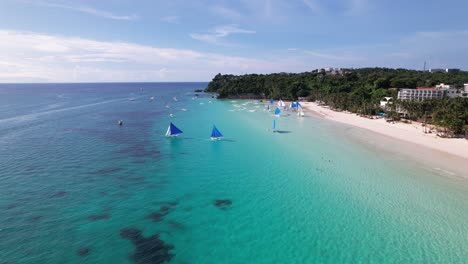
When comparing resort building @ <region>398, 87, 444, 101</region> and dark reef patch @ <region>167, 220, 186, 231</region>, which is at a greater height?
resort building @ <region>398, 87, 444, 101</region>

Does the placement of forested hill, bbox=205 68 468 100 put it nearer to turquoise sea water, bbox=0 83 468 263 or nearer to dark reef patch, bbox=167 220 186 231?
turquoise sea water, bbox=0 83 468 263

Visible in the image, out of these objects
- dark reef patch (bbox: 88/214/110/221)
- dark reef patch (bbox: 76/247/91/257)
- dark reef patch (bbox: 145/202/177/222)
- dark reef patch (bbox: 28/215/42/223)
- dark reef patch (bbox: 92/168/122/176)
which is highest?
dark reef patch (bbox: 92/168/122/176)

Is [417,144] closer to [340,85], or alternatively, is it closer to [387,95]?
[387,95]

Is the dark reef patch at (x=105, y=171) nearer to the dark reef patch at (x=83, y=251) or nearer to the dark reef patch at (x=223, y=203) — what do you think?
the dark reef patch at (x=223, y=203)

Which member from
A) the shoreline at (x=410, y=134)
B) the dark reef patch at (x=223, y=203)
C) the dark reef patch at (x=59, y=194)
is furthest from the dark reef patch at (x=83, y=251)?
the shoreline at (x=410, y=134)

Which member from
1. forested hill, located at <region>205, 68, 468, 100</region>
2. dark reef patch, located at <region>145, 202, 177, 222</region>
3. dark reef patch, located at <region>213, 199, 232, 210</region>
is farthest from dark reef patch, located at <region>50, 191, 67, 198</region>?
forested hill, located at <region>205, 68, 468, 100</region>

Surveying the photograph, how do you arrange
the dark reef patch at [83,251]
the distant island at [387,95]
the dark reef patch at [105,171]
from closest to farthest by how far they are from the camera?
the dark reef patch at [83,251], the dark reef patch at [105,171], the distant island at [387,95]

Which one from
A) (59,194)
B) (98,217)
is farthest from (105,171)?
(98,217)
